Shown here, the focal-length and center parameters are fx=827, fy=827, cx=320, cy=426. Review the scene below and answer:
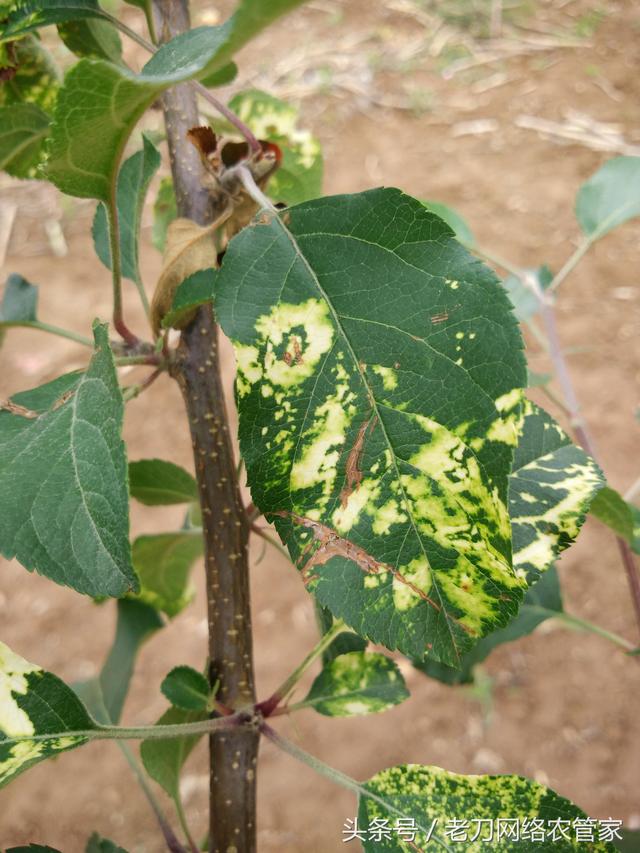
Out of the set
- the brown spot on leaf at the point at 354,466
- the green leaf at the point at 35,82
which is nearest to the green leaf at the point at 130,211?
the green leaf at the point at 35,82

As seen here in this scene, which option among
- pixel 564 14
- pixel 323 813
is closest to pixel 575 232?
pixel 564 14

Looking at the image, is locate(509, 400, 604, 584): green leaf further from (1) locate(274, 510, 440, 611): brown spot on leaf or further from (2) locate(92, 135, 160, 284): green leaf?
(2) locate(92, 135, 160, 284): green leaf

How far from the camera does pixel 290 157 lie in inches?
33.1

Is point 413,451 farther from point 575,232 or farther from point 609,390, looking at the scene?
point 575,232

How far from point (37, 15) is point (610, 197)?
777mm

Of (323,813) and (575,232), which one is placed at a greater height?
(575,232)

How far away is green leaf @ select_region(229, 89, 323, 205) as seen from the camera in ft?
2.76

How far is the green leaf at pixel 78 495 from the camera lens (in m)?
0.47

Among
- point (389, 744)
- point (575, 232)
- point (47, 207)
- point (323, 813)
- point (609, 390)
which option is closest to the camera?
point (323, 813)

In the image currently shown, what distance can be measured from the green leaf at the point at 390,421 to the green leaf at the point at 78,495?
8 centimetres

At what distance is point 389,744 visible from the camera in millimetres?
1562

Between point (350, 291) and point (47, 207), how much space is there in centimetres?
260

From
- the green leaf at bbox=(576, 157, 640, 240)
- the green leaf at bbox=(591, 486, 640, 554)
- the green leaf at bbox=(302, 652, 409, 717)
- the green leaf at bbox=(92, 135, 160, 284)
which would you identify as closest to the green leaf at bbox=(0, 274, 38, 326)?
the green leaf at bbox=(92, 135, 160, 284)

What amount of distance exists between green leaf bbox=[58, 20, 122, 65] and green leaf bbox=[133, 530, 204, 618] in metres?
0.46
